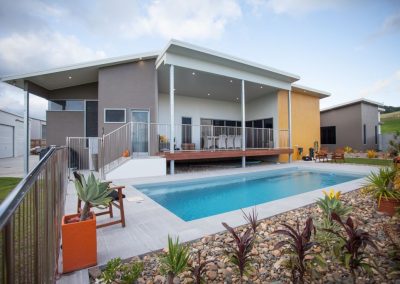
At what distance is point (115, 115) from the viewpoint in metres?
9.29

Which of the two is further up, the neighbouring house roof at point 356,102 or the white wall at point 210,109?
the neighbouring house roof at point 356,102

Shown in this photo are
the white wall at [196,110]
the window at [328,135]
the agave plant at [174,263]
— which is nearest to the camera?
the agave plant at [174,263]

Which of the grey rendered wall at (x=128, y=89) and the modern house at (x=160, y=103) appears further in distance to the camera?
the grey rendered wall at (x=128, y=89)

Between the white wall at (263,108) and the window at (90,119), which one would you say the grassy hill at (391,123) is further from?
the window at (90,119)

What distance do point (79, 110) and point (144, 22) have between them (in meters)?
5.80

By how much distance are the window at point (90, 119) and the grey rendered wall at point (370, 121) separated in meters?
20.5

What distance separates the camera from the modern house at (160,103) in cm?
851

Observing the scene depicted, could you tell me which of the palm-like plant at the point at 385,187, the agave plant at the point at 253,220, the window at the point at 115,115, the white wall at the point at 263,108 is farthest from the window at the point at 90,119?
the palm-like plant at the point at 385,187

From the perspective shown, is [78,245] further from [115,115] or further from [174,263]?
[115,115]

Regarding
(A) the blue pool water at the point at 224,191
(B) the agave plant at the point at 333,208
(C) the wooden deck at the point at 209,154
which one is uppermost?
(C) the wooden deck at the point at 209,154

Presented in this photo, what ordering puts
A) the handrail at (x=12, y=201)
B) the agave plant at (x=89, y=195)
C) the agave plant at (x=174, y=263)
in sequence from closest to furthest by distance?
the handrail at (x=12, y=201) → the agave plant at (x=174, y=263) → the agave plant at (x=89, y=195)

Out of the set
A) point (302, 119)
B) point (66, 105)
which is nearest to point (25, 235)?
point (66, 105)

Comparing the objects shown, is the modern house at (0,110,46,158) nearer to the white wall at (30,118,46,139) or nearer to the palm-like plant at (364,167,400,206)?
the white wall at (30,118,46,139)

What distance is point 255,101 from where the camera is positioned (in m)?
15.2
